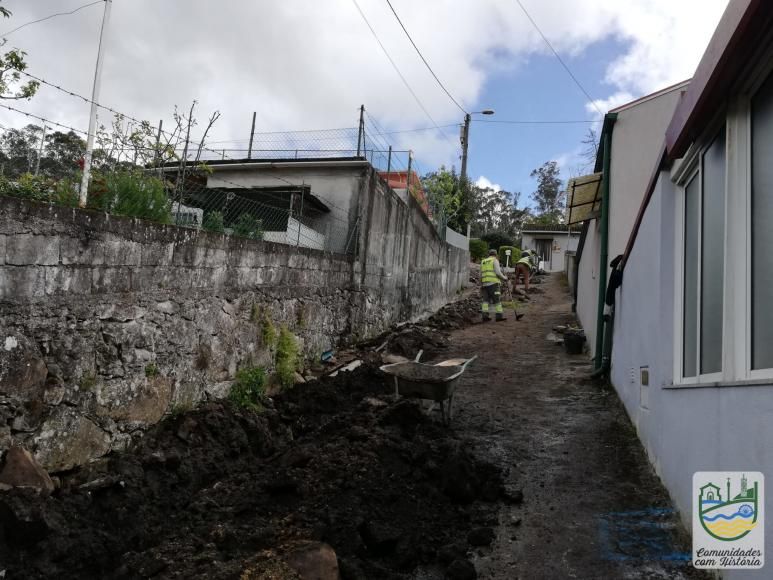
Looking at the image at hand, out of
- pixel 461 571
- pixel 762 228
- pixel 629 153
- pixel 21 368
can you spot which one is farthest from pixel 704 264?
→ pixel 629 153

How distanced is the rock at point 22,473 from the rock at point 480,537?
8.86ft

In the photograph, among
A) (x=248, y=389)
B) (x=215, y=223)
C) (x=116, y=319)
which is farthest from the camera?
(x=215, y=223)

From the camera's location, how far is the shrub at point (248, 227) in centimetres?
659

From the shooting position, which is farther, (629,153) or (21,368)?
(629,153)

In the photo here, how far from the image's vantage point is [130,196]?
4613 millimetres

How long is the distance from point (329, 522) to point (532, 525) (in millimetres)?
1434

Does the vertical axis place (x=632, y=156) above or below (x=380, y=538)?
above

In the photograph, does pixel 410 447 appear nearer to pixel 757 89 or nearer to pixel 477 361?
pixel 757 89

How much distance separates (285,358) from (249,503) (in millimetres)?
3073

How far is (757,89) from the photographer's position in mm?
2666

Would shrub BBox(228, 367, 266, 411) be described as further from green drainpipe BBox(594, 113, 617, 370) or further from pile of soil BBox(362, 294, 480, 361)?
green drainpipe BBox(594, 113, 617, 370)

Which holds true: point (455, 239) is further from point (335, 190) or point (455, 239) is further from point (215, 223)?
point (215, 223)

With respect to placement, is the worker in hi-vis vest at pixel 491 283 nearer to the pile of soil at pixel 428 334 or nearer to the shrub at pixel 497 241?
the pile of soil at pixel 428 334

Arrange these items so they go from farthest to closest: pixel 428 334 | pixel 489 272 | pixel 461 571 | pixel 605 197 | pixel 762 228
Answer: pixel 489 272 → pixel 428 334 → pixel 605 197 → pixel 461 571 → pixel 762 228
